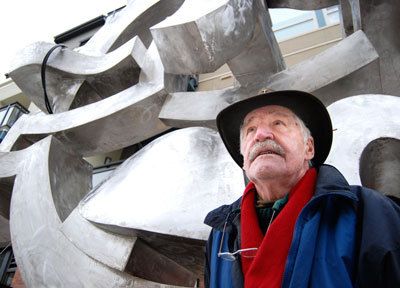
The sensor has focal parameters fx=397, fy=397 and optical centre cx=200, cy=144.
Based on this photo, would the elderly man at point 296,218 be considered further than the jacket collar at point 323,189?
No

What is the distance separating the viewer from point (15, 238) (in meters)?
3.10

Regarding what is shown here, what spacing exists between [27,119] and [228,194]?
2945 mm

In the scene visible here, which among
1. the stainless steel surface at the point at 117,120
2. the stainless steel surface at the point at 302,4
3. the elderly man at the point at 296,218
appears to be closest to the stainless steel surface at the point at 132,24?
the stainless steel surface at the point at 117,120

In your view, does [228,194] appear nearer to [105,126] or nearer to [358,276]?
[358,276]

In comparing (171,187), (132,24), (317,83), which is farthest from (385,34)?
(132,24)

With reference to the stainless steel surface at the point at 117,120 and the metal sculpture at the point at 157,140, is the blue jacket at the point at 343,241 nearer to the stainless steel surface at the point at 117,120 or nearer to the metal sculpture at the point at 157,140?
the metal sculpture at the point at 157,140

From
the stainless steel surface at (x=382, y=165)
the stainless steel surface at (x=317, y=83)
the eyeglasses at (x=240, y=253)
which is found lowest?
the stainless steel surface at (x=382, y=165)

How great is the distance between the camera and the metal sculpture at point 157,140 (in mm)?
2582

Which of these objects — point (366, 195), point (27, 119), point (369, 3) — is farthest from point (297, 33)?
point (366, 195)

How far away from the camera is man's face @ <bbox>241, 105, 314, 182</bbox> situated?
2.05 m

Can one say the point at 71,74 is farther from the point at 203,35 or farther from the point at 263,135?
the point at 263,135

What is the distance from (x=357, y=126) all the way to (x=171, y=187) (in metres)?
1.26

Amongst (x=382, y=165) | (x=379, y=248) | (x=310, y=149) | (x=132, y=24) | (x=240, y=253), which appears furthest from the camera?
(x=132, y=24)

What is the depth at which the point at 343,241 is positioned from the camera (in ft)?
4.84
